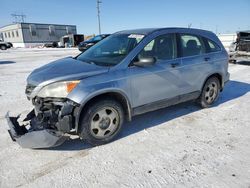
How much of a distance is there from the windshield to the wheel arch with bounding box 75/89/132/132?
1.60 ft

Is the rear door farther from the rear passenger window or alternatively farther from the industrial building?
the industrial building

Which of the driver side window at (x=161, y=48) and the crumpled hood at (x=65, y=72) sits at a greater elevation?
the driver side window at (x=161, y=48)

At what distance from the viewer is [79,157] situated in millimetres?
3109

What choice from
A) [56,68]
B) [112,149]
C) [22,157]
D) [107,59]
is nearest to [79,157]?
[112,149]

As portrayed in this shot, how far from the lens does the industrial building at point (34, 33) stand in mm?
64500

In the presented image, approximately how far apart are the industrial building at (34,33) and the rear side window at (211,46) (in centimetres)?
6492

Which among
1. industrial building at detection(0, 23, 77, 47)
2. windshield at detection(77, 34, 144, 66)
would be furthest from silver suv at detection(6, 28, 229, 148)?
industrial building at detection(0, 23, 77, 47)

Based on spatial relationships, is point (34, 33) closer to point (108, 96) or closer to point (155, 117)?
point (155, 117)

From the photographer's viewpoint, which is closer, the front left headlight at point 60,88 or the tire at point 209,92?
the front left headlight at point 60,88

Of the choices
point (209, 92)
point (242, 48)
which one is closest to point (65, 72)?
point (209, 92)

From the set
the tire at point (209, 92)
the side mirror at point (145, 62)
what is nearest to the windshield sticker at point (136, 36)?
the side mirror at point (145, 62)

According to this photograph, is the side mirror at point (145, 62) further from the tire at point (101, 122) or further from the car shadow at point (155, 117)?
the car shadow at point (155, 117)

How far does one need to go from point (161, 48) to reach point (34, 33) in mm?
71135

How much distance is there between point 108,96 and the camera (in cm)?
339
